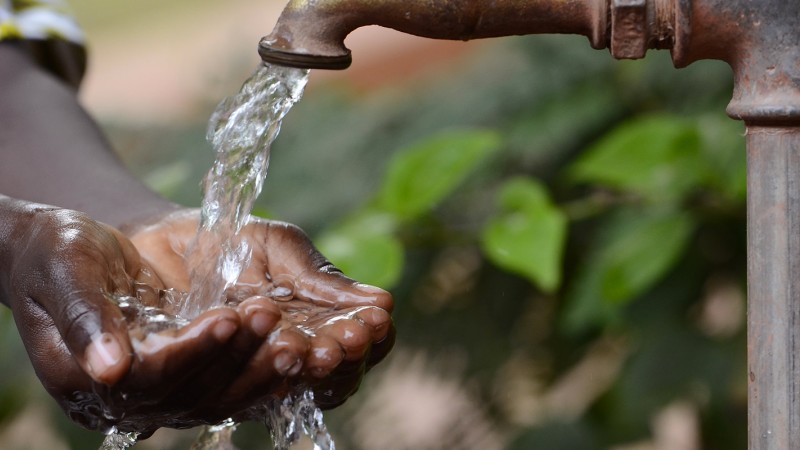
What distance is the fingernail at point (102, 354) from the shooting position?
732 millimetres

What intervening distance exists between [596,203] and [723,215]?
172 mm

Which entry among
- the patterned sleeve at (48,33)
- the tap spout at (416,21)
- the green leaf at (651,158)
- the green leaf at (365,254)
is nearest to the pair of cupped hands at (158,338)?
the tap spout at (416,21)

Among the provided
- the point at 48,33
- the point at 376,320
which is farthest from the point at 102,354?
the point at 48,33

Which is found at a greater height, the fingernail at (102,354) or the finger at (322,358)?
the fingernail at (102,354)

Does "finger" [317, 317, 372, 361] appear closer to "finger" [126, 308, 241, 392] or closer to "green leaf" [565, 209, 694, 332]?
"finger" [126, 308, 241, 392]

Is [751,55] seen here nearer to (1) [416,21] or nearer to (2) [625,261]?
(1) [416,21]

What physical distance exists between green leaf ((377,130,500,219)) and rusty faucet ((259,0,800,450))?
59 centimetres

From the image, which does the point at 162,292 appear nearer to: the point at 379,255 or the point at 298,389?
the point at 298,389

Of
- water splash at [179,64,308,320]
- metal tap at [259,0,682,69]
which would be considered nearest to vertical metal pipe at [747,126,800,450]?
metal tap at [259,0,682,69]

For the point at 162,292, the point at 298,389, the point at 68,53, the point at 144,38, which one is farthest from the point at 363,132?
the point at 144,38

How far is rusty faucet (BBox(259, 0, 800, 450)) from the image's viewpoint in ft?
2.63

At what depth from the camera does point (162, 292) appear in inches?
39.6

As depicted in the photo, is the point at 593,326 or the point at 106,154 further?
the point at 593,326

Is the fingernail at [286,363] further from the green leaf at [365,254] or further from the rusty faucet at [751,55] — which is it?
the green leaf at [365,254]
